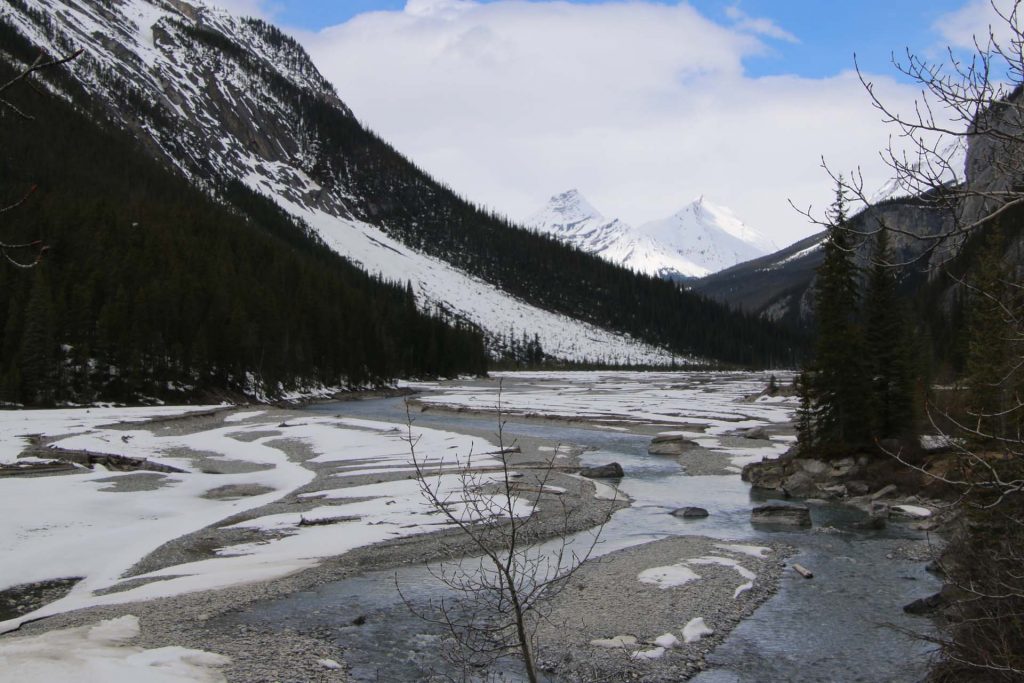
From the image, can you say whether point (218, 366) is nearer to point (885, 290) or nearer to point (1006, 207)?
point (885, 290)

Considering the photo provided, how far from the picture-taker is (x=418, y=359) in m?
130

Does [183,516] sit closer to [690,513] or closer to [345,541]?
[345,541]

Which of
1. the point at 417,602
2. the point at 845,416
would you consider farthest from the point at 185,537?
the point at 845,416

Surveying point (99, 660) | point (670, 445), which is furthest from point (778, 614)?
point (670, 445)

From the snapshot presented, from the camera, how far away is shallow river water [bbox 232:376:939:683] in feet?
41.3

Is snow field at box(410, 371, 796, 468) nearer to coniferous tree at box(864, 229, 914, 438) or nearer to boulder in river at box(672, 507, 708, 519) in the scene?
coniferous tree at box(864, 229, 914, 438)

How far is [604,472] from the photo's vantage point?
32.8 metres

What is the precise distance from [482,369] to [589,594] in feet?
444

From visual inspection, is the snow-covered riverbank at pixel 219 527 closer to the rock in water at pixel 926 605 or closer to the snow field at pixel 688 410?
the snow field at pixel 688 410

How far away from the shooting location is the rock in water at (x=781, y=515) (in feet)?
77.6

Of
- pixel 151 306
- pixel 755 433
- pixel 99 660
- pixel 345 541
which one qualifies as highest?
pixel 151 306

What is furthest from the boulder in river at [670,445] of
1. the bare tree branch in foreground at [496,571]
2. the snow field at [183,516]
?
the bare tree branch in foreground at [496,571]

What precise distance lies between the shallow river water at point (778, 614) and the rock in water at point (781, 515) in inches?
17.1

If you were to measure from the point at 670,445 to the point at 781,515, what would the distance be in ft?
56.8
